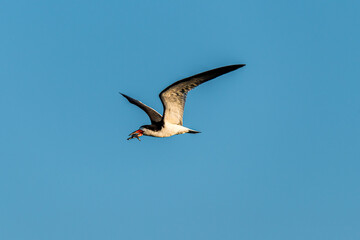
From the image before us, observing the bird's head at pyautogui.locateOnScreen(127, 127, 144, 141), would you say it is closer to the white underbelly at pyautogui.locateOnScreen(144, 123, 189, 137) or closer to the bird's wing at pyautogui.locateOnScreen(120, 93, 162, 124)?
the white underbelly at pyautogui.locateOnScreen(144, 123, 189, 137)

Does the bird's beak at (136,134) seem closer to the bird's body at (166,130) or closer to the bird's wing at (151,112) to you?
the bird's body at (166,130)

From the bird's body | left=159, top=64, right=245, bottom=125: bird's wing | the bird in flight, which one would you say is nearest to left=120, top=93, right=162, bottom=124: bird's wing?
the bird in flight

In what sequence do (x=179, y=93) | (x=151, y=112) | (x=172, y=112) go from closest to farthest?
(x=179, y=93)
(x=172, y=112)
(x=151, y=112)

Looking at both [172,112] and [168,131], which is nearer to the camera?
[172,112]

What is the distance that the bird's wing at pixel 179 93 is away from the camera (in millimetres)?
20594

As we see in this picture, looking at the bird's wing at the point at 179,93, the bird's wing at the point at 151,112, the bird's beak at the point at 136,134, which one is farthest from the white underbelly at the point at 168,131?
the bird's wing at the point at 151,112

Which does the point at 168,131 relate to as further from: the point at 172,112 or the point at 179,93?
the point at 179,93

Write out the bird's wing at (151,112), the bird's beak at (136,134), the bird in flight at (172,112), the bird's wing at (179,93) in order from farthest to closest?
1. the bird's wing at (151,112)
2. the bird's beak at (136,134)
3. the bird in flight at (172,112)
4. the bird's wing at (179,93)

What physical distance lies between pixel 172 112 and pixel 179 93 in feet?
5.26

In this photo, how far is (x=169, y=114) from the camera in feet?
79.6

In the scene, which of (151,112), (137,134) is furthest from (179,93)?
(151,112)

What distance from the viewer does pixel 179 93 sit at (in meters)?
22.9

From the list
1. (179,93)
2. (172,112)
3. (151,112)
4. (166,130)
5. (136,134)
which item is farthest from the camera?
(151,112)

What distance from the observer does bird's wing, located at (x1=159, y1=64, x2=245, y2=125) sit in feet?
67.6
